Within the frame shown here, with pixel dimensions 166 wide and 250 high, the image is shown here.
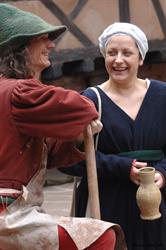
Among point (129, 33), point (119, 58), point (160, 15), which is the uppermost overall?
point (129, 33)

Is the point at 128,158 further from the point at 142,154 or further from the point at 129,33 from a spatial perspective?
the point at 129,33

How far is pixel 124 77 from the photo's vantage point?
155 inches

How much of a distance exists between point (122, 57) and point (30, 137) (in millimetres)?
848

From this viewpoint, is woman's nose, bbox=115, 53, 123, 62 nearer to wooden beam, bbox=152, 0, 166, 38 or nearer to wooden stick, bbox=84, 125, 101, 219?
wooden stick, bbox=84, 125, 101, 219

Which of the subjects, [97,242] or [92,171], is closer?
[97,242]

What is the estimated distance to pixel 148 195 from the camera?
3.68 metres

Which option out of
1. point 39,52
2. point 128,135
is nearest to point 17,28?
point 39,52

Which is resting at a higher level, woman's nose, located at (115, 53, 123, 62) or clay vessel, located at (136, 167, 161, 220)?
woman's nose, located at (115, 53, 123, 62)

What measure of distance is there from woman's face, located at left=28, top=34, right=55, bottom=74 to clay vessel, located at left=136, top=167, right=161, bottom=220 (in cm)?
72

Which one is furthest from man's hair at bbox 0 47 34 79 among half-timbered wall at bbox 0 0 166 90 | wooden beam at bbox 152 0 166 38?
wooden beam at bbox 152 0 166 38

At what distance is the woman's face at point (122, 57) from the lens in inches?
154

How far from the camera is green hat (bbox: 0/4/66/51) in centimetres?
330

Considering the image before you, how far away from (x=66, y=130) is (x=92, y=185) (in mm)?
352

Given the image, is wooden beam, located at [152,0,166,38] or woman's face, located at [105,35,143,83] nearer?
woman's face, located at [105,35,143,83]
